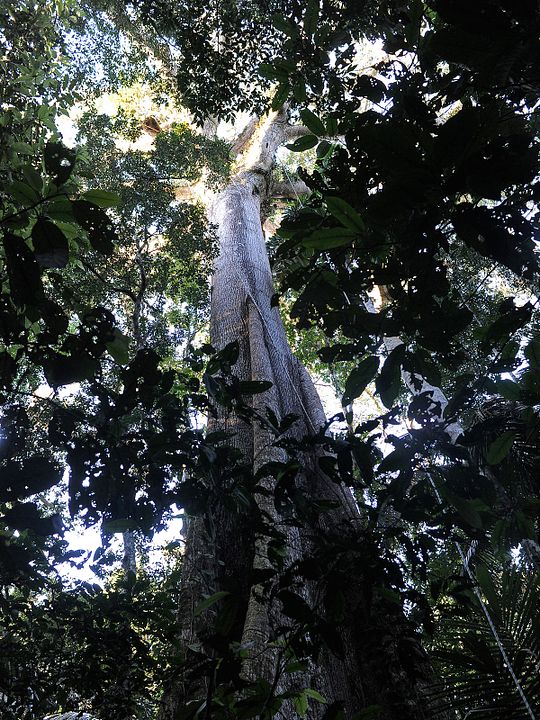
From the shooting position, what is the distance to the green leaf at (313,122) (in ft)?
4.67

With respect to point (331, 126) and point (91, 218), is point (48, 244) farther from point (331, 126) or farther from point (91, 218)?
point (331, 126)

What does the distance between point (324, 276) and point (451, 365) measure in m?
0.49

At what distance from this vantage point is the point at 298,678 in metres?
1.58

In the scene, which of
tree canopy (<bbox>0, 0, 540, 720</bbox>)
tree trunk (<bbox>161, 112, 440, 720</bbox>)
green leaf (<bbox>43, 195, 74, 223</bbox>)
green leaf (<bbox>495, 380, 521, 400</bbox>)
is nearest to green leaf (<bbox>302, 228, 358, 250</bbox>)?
tree canopy (<bbox>0, 0, 540, 720</bbox>)

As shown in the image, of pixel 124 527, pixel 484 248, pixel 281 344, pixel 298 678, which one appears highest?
pixel 281 344

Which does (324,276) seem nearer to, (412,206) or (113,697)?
(412,206)

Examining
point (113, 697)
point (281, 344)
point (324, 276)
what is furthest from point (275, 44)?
point (113, 697)

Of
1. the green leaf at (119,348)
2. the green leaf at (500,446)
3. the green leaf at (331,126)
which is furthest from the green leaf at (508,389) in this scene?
the green leaf at (119,348)

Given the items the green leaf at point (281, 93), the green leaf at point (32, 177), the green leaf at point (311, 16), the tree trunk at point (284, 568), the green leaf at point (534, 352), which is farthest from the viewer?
the green leaf at point (281, 93)

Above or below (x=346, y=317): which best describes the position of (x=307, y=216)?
above

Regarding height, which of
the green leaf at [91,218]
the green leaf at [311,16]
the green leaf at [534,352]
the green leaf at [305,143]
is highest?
the green leaf at [311,16]

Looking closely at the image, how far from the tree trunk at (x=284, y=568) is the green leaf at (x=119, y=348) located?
0.39m

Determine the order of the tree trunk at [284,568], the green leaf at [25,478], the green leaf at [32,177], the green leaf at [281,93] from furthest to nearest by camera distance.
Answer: the green leaf at [281,93] → the green leaf at [25,478] → the tree trunk at [284,568] → the green leaf at [32,177]

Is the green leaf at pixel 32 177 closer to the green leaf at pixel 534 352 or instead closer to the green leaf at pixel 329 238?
the green leaf at pixel 329 238
